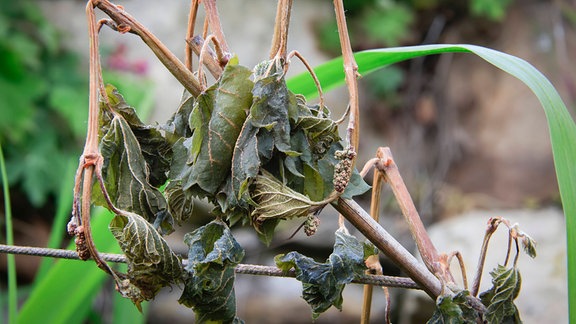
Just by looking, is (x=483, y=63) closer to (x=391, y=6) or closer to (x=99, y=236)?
(x=391, y=6)

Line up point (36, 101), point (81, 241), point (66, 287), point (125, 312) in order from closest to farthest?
point (81, 241), point (66, 287), point (125, 312), point (36, 101)

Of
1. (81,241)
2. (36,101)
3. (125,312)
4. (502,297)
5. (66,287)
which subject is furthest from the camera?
(36,101)

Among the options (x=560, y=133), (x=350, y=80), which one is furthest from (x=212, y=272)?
(x=560, y=133)

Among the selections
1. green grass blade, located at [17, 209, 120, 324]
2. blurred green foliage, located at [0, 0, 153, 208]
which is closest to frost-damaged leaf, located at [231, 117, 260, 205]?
green grass blade, located at [17, 209, 120, 324]

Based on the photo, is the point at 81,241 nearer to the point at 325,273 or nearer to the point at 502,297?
the point at 325,273

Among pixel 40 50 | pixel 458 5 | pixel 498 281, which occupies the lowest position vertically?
pixel 498 281

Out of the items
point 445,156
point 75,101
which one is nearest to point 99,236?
point 75,101
